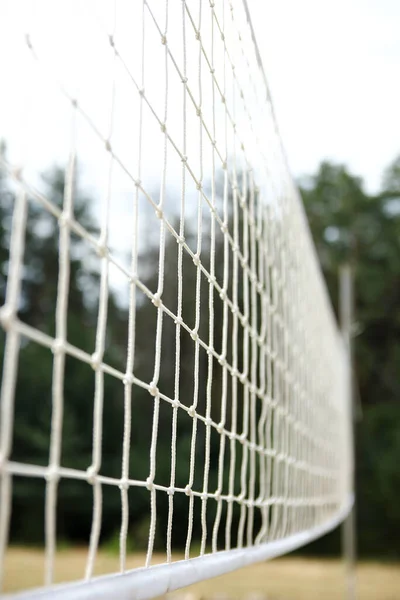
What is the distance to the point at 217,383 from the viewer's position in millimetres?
8125

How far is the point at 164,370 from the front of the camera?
9.74m

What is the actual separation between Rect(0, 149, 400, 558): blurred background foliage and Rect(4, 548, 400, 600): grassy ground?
26 centimetres

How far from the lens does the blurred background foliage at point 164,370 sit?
8.76 metres

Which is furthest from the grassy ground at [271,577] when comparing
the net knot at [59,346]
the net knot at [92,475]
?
the net knot at [59,346]

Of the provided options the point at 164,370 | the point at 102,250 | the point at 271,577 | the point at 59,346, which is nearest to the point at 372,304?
the point at 164,370

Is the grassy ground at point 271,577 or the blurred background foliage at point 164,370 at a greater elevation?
the blurred background foliage at point 164,370

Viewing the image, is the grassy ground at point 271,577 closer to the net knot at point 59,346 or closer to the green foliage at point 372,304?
the green foliage at point 372,304

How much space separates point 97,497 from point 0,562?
0.25 m

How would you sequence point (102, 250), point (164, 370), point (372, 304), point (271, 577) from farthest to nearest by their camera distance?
1. point (164, 370)
2. point (372, 304)
3. point (271, 577)
4. point (102, 250)

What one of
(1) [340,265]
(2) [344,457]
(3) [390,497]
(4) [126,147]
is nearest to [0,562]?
(2) [344,457]

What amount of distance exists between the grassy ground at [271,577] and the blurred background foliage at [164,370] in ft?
0.86

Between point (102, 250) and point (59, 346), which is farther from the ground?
point (102, 250)

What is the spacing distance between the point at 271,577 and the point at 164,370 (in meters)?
2.77

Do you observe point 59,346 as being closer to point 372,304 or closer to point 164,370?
point 372,304
